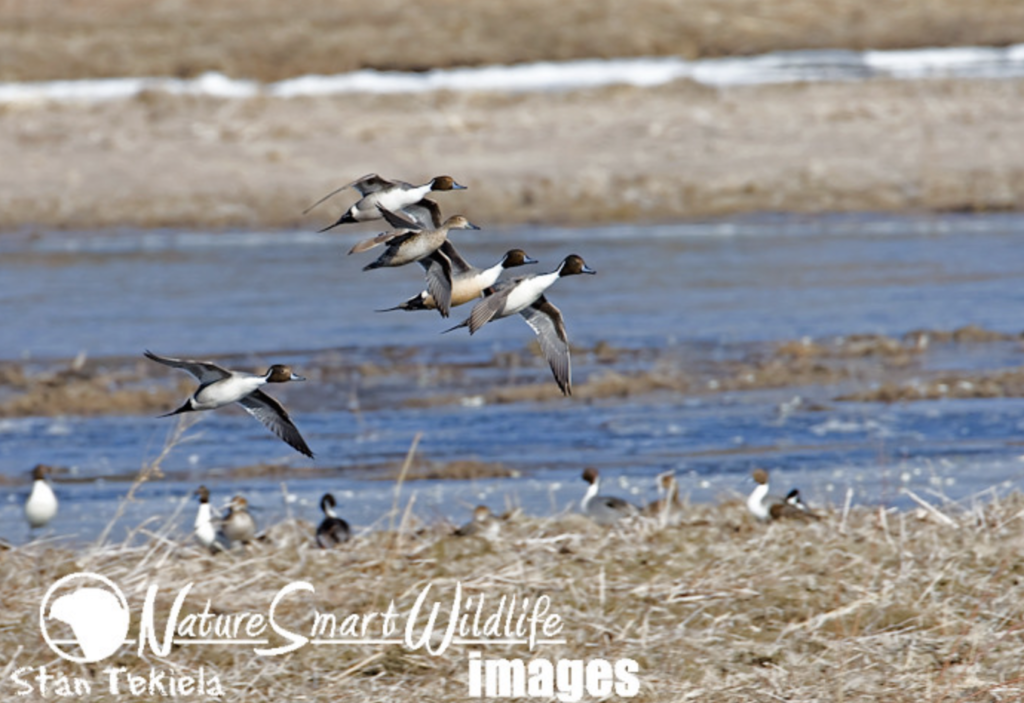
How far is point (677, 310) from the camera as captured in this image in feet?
48.8

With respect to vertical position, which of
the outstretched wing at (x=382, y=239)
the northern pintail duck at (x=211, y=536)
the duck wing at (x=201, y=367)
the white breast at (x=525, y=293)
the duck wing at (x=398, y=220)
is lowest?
the northern pintail duck at (x=211, y=536)

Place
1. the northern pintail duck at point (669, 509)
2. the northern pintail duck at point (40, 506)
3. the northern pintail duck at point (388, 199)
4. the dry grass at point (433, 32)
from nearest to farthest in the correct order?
the northern pintail duck at point (388, 199) → the northern pintail duck at point (669, 509) → the northern pintail duck at point (40, 506) → the dry grass at point (433, 32)

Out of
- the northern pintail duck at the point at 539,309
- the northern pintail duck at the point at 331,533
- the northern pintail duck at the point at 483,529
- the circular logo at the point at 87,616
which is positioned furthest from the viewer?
the northern pintail duck at the point at 331,533

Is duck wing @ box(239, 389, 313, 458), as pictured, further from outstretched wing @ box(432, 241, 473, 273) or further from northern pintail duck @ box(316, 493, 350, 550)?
northern pintail duck @ box(316, 493, 350, 550)

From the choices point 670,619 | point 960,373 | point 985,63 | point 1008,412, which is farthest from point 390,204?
point 985,63

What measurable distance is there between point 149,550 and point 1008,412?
19.8 ft

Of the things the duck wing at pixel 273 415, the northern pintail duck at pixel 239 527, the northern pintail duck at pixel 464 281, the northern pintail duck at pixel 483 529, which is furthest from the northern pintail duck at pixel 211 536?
the northern pintail duck at pixel 464 281

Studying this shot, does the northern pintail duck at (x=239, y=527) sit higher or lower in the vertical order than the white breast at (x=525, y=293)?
lower

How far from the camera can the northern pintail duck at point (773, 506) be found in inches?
302

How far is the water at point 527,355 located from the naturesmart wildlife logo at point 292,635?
1629 millimetres

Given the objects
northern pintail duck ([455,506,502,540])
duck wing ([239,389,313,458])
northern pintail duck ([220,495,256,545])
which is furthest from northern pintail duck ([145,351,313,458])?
northern pintail duck ([220,495,256,545])

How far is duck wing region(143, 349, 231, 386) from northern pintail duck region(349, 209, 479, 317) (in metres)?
0.35

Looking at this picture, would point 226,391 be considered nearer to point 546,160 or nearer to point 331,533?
point 331,533

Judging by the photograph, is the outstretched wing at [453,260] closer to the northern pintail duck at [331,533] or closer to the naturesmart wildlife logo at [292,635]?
the naturesmart wildlife logo at [292,635]
